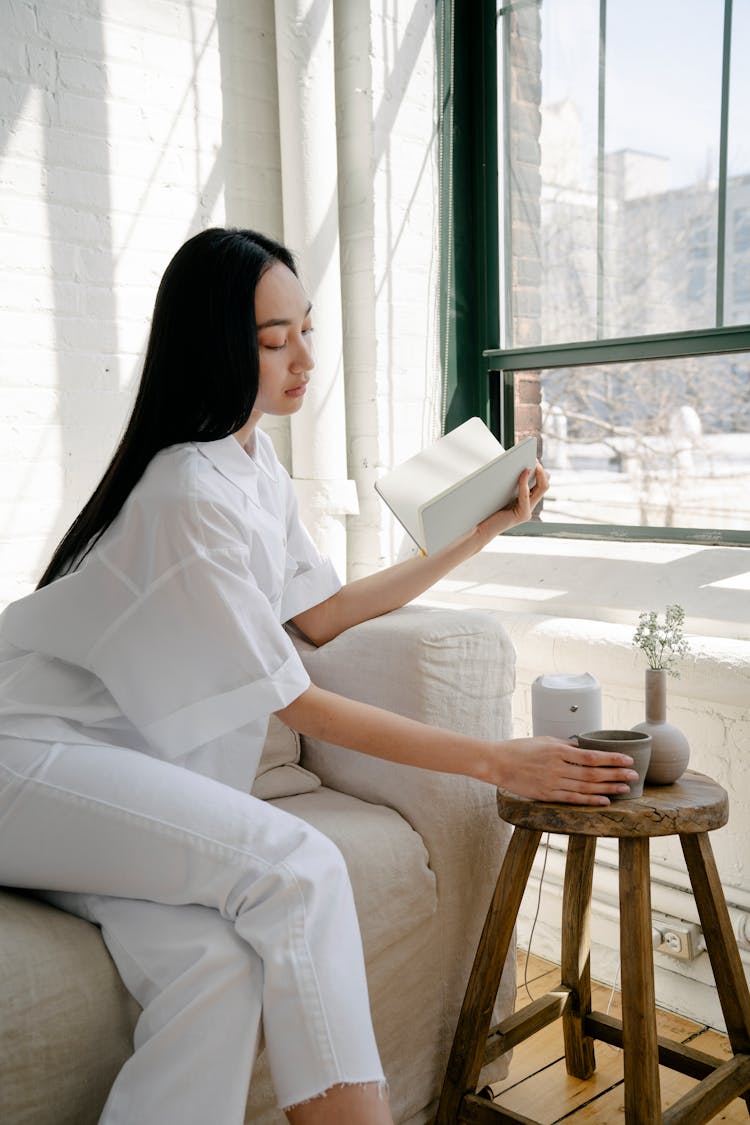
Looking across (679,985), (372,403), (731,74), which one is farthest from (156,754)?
(731,74)

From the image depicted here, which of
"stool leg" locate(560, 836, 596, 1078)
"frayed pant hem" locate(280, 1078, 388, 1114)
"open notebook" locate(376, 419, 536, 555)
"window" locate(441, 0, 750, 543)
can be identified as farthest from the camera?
"window" locate(441, 0, 750, 543)

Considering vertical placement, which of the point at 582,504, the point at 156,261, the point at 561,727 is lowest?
the point at 561,727

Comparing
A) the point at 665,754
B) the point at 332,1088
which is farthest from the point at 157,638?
the point at 665,754

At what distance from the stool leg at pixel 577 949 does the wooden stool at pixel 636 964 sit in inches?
1.3

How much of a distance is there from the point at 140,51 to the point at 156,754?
1714mm

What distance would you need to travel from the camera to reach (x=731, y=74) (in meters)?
2.32

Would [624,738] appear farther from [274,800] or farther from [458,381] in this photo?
[458,381]

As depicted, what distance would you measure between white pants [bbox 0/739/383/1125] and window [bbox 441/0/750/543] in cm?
153

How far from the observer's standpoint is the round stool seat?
1494mm

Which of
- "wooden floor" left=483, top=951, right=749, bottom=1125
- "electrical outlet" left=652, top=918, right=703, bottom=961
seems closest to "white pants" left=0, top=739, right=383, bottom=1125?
"wooden floor" left=483, top=951, right=749, bottom=1125

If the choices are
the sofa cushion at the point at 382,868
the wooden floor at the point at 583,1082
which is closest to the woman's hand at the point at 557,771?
the sofa cushion at the point at 382,868

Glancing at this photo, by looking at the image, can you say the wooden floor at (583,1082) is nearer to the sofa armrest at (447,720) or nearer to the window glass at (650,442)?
the sofa armrest at (447,720)

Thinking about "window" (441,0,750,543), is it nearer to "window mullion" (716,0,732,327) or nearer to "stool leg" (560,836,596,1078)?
"window mullion" (716,0,732,327)

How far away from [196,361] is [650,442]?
137 cm
